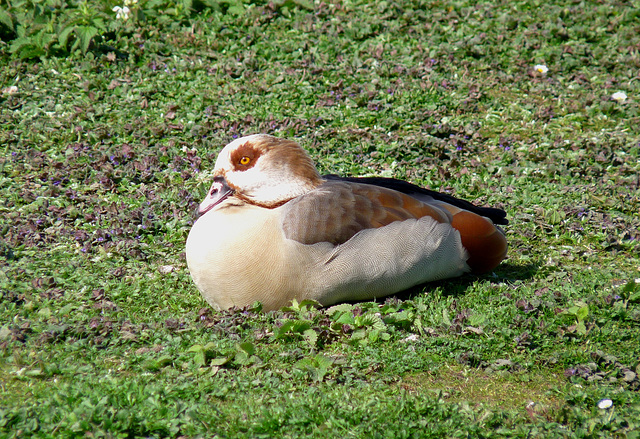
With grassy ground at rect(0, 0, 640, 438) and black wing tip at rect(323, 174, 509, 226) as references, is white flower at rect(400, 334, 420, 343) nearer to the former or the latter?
grassy ground at rect(0, 0, 640, 438)

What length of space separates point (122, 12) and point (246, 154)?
14.6ft

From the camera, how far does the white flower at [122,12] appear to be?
26.8ft

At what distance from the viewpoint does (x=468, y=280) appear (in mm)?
5090

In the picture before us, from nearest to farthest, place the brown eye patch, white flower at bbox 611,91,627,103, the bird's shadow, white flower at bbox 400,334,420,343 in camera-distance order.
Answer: white flower at bbox 400,334,420,343 → the brown eye patch → the bird's shadow → white flower at bbox 611,91,627,103

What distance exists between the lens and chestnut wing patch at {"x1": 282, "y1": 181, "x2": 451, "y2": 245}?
441cm

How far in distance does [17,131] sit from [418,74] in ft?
13.9

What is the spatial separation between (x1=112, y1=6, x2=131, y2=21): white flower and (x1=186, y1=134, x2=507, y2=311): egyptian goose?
425 cm

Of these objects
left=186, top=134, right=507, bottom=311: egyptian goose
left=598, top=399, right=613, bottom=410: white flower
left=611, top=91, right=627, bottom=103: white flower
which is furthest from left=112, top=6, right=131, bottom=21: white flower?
left=598, top=399, right=613, bottom=410: white flower

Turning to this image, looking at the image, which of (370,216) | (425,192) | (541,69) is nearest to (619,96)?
(541,69)

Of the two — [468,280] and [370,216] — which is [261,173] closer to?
[370,216]

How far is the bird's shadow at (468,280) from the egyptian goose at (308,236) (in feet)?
0.38

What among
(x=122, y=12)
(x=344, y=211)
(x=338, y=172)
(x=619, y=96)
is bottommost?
(x=338, y=172)

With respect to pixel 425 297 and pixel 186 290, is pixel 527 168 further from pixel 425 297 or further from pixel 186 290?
pixel 186 290

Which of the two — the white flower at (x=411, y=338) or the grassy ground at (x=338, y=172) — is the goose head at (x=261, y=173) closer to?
the grassy ground at (x=338, y=172)
